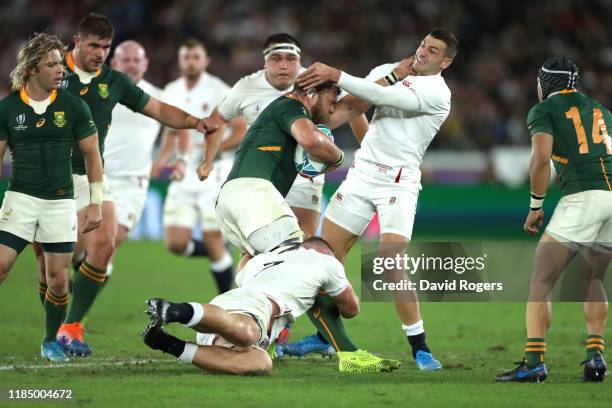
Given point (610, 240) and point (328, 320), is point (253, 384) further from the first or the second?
point (610, 240)

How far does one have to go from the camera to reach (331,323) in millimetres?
8398

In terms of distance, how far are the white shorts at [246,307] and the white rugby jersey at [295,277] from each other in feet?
0.42

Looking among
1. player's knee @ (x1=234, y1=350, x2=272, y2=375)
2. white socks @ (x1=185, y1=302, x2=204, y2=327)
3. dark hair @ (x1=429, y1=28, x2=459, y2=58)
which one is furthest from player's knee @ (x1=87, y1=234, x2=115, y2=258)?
dark hair @ (x1=429, y1=28, x2=459, y2=58)

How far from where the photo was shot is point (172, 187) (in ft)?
44.6

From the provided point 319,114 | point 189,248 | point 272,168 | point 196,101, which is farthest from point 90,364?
point 196,101

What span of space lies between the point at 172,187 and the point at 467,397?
7195mm

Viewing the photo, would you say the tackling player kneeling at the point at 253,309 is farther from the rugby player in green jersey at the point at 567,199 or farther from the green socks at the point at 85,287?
the green socks at the point at 85,287

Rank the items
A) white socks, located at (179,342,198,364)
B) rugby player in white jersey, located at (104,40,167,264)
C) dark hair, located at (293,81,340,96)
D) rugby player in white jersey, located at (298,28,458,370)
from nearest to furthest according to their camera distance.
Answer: white socks, located at (179,342,198,364) < dark hair, located at (293,81,340,96) < rugby player in white jersey, located at (298,28,458,370) < rugby player in white jersey, located at (104,40,167,264)

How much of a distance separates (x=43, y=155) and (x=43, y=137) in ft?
0.49

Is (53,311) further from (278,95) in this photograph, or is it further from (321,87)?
(278,95)

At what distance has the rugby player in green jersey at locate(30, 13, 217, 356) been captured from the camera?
952cm

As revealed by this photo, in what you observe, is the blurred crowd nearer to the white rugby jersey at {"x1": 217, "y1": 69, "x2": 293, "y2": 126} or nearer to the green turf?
the green turf

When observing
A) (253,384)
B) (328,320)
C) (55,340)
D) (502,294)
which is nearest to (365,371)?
(328,320)

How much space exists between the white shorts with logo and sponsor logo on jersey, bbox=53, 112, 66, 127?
16.2ft
